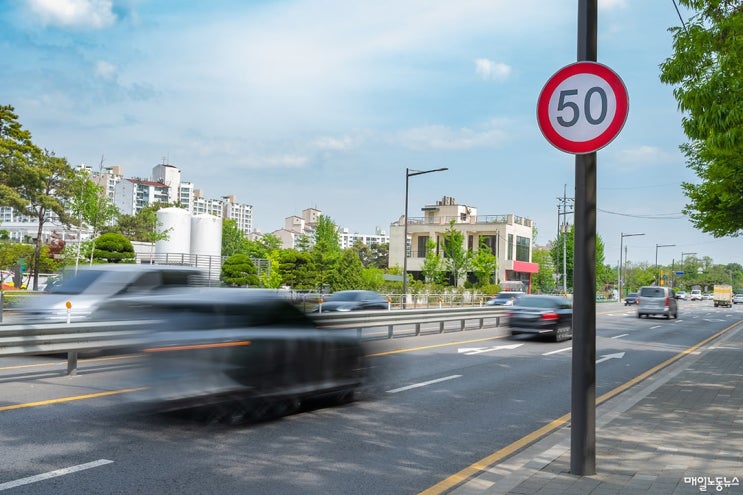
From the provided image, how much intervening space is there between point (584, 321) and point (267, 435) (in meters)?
3.76

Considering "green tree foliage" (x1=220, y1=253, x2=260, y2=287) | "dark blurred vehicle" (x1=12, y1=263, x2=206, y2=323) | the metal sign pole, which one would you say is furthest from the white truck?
the metal sign pole

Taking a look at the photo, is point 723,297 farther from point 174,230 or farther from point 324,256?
point 174,230

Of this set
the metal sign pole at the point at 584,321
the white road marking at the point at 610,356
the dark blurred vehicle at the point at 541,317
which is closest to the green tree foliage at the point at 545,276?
the dark blurred vehicle at the point at 541,317

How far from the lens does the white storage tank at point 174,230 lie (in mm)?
72000

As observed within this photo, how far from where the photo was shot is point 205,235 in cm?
7500

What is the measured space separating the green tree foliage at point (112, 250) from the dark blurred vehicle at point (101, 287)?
35.4m

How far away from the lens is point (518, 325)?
20.4 metres

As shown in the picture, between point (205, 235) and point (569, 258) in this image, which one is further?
point (569, 258)

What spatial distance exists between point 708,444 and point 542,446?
5.38 ft

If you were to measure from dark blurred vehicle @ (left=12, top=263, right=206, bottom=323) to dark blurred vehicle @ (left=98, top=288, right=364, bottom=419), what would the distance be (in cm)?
499

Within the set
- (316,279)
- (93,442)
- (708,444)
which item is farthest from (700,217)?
(316,279)

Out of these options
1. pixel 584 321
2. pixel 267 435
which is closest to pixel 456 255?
pixel 267 435

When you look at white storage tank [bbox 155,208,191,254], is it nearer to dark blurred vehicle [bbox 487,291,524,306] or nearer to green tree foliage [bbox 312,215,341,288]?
green tree foliage [bbox 312,215,341,288]

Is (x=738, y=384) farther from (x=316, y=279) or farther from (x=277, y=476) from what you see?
(x=316, y=279)
